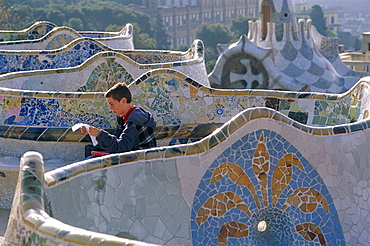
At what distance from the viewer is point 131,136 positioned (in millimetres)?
4504

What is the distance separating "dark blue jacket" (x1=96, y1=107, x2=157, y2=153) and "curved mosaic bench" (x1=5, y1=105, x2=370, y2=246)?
1.68 feet

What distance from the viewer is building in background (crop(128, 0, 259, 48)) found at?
9048 cm

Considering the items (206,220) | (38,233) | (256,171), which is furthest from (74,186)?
(256,171)

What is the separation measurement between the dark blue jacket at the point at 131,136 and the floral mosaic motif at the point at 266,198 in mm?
534

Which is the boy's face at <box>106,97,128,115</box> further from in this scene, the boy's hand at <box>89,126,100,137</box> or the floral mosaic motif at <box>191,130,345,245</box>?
the floral mosaic motif at <box>191,130,345,245</box>

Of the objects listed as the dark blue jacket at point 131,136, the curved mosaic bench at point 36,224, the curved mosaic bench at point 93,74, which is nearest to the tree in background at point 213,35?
the curved mosaic bench at point 93,74

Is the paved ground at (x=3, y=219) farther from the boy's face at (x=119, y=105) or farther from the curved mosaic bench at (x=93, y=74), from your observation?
the curved mosaic bench at (x=93, y=74)

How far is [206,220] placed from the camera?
421 centimetres

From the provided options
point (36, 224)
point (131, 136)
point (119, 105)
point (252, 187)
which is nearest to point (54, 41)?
point (119, 105)

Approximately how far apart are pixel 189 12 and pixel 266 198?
3554 inches

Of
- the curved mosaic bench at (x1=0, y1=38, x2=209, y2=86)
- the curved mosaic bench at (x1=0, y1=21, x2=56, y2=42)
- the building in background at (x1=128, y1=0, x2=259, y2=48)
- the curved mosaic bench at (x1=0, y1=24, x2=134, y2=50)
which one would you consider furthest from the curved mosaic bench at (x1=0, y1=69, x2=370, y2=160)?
the building in background at (x1=128, y1=0, x2=259, y2=48)

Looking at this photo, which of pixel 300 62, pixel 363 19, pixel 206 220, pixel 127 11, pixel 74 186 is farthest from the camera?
pixel 363 19

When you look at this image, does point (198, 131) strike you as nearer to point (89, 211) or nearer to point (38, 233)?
point (89, 211)

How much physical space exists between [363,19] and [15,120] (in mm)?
197134
